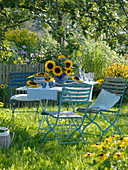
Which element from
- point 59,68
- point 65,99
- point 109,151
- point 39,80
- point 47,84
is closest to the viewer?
point 109,151

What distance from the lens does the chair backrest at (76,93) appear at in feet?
17.7

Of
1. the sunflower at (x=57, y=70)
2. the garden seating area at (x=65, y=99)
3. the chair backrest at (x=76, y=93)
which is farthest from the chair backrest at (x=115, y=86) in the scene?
the sunflower at (x=57, y=70)

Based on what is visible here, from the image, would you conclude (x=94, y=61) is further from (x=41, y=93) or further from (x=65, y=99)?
(x=65, y=99)

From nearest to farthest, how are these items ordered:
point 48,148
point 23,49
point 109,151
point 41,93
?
point 109,151, point 48,148, point 41,93, point 23,49

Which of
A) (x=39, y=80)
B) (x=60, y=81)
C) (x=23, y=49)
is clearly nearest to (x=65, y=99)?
(x=39, y=80)

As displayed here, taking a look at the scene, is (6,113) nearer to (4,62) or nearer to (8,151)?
(4,62)

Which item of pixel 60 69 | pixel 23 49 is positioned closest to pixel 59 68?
pixel 60 69

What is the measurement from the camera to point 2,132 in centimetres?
513

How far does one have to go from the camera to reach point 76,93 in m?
5.47

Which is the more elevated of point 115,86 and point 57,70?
point 57,70

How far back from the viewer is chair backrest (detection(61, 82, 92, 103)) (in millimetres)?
5410

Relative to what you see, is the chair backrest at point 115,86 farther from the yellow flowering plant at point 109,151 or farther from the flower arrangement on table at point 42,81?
the yellow flowering plant at point 109,151

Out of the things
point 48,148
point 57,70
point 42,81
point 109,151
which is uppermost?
point 57,70

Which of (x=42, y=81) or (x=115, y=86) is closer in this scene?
(x=42, y=81)
